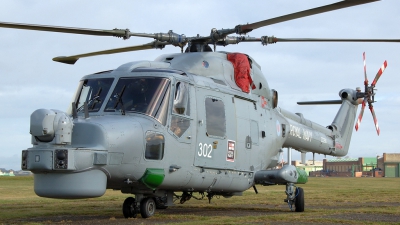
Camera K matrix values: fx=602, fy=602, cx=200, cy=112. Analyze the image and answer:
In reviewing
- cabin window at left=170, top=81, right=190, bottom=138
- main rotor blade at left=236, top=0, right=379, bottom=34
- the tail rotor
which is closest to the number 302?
cabin window at left=170, top=81, right=190, bottom=138

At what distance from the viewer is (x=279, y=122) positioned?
16141 mm

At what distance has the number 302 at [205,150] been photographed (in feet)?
41.2

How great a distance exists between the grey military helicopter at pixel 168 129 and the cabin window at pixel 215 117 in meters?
0.02

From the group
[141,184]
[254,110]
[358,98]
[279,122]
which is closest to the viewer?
[141,184]

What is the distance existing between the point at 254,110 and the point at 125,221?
4.83 m

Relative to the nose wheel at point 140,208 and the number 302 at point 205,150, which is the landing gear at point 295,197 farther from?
the nose wheel at point 140,208

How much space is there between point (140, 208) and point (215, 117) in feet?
8.74

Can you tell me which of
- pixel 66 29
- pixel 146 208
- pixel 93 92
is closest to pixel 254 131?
pixel 146 208

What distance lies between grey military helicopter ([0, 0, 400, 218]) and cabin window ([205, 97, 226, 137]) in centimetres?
2

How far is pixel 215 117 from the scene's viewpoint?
1316 cm

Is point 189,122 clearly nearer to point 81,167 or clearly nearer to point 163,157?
point 163,157

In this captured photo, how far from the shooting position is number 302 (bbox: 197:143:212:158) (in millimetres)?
12549

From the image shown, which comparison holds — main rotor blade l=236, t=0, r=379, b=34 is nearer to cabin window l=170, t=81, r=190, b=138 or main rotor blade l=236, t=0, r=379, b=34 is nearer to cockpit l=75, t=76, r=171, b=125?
cabin window l=170, t=81, r=190, b=138

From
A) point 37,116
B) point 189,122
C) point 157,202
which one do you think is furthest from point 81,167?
point 157,202
